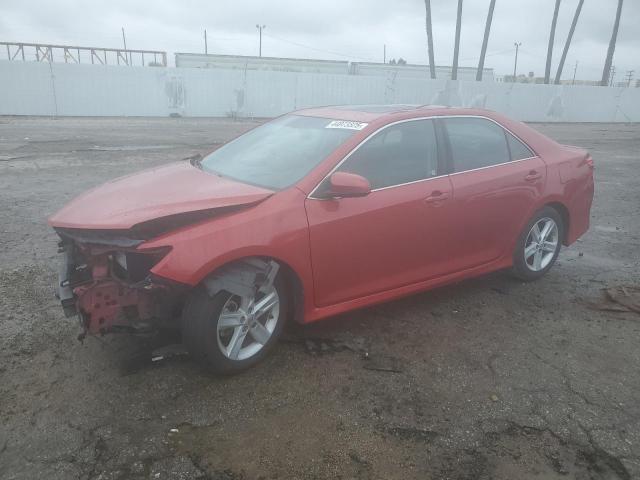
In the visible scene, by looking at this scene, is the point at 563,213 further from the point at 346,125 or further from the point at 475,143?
the point at 346,125

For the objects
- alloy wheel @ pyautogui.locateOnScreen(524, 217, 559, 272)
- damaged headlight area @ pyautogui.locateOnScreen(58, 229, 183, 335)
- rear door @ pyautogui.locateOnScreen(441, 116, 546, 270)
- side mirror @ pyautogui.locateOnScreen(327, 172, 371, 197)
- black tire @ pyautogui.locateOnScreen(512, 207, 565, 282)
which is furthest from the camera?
alloy wheel @ pyautogui.locateOnScreen(524, 217, 559, 272)

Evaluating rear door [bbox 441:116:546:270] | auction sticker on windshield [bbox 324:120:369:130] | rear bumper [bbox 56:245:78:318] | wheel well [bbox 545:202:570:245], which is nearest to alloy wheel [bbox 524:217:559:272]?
wheel well [bbox 545:202:570:245]

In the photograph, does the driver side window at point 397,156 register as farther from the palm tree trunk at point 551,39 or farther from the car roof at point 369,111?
the palm tree trunk at point 551,39

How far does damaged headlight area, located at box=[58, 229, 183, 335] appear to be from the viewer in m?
2.98

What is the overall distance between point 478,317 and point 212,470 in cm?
252

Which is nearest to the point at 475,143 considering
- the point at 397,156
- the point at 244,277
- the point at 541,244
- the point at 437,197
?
the point at 437,197

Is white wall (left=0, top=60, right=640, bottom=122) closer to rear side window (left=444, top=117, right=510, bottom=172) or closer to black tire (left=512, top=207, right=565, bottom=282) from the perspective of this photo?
black tire (left=512, top=207, right=565, bottom=282)

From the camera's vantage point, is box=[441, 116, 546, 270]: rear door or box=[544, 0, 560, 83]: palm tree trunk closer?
box=[441, 116, 546, 270]: rear door

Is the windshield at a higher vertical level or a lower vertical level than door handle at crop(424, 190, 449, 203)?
→ higher

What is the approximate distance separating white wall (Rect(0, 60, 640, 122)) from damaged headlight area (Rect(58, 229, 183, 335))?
2390cm

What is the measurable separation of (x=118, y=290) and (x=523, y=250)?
136 inches

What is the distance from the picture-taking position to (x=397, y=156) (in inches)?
158

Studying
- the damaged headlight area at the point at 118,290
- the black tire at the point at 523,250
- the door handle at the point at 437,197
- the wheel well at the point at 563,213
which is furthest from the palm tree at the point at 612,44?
the damaged headlight area at the point at 118,290

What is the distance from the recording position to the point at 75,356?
11.5 feet
